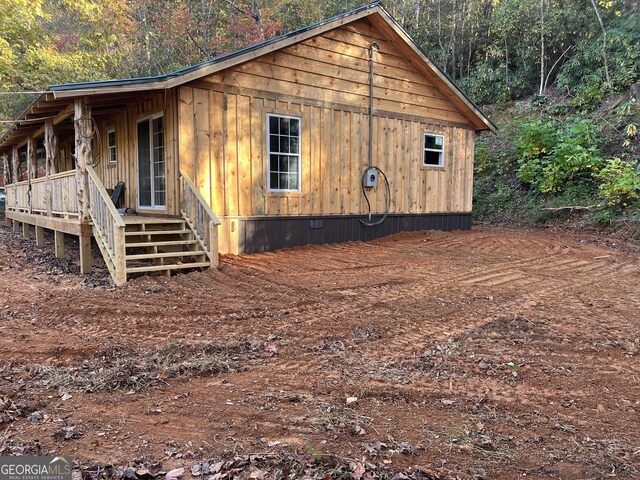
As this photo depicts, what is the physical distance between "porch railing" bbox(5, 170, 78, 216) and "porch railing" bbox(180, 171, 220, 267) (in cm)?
186

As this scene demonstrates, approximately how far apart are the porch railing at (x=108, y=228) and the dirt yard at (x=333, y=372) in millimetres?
359

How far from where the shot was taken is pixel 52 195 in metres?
9.73

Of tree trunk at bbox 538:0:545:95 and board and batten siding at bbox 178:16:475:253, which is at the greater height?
tree trunk at bbox 538:0:545:95

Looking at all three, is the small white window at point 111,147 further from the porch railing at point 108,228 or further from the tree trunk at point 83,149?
the porch railing at point 108,228

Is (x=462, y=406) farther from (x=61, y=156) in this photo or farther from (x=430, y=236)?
(x=61, y=156)

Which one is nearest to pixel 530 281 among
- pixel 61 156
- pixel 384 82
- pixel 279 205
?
pixel 279 205

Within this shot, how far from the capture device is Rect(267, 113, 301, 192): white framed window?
954 cm

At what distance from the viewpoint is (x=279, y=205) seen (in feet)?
31.7

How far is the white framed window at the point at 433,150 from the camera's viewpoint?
1245cm

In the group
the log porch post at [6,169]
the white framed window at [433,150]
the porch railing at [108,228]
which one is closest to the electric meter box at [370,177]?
the white framed window at [433,150]

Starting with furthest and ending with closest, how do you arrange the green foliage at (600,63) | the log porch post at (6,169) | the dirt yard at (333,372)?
1. the log porch post at (6,169)
2. the green foliage at (600,63)
3. the dirt yard at (333,372)

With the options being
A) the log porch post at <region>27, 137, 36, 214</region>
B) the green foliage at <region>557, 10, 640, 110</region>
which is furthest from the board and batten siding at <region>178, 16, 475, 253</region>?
the green foliage at <region>557, 10, 640, 110</region>

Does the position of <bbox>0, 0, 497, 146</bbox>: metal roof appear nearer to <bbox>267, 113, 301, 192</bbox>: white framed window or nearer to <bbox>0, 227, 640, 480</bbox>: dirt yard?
<bbox>267, 113, 301, 192</bbox>: white framed window

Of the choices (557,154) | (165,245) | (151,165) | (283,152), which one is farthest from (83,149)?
(557,154)
